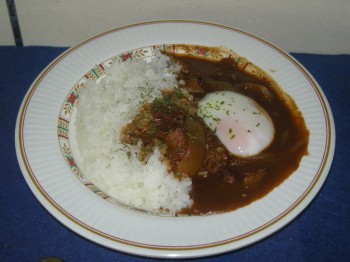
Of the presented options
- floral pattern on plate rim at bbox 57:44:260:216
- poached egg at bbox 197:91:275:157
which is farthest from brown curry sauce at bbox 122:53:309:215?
floral pattern on plate rim at bbox 57:44:260:216

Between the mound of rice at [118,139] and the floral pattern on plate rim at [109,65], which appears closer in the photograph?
the floral pattern on plate rim at [109,65]

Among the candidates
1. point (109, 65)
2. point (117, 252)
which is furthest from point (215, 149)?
point (109, 65)

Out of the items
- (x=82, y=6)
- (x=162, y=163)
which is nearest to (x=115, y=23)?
(x=82, y=6)

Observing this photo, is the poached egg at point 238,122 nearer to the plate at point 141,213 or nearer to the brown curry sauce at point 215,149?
the brown curry sauce at point 215,149

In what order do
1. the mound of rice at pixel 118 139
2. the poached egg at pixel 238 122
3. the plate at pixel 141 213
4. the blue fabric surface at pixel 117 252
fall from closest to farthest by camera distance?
the plate at pixel 141 213 < the blue fabric surface at pixel 117 252 < the mound of rice at pixel 118 139 < the poached egg at pixel 238 122

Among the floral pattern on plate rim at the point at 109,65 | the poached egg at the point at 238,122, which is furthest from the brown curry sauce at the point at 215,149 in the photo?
the floral pattern on plate rim at the point at 109,65

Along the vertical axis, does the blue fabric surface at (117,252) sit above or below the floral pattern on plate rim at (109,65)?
below

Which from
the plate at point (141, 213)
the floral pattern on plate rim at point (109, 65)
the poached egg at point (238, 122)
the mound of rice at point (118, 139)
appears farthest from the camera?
the poached egg at point (238, 122)
